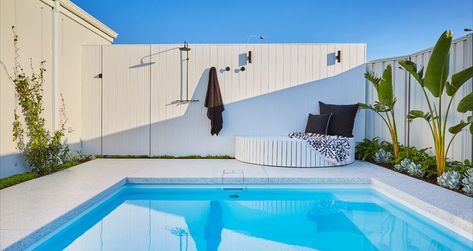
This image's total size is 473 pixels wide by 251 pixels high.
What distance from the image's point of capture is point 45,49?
17.9 feet

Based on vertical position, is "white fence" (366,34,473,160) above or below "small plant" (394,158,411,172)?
above

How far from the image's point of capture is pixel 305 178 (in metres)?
4.65

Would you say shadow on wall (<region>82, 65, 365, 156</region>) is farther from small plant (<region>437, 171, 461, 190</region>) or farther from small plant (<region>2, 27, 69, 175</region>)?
small plant (<region>437, 171, 461, 190</region>)

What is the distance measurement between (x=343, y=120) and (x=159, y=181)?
3.82m

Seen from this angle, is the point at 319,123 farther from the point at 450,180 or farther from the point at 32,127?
the point at 32,127

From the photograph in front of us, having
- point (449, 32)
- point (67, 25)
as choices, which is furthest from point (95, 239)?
point (67, 25)

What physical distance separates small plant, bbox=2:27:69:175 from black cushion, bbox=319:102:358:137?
5194 millimetres

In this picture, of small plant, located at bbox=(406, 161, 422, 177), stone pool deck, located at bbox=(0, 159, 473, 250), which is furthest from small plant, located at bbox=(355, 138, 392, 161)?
small plant, located at bbox=(406, 161, 422, 177)

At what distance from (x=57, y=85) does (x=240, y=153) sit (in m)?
3.86

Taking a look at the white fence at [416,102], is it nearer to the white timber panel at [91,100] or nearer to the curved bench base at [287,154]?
the curved bench base at [287,154]

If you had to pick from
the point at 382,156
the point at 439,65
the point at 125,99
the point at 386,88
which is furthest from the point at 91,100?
the point at 439,65

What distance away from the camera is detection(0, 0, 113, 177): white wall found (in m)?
4.45

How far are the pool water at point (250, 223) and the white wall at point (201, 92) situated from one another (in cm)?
241

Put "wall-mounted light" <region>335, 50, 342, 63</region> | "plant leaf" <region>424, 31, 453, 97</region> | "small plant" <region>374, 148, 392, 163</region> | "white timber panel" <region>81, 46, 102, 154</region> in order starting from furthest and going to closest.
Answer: "white timber panel" <region>81, 46, 102, 154</region>
"wall-mounted light" <region>335, 50, 342, 63</region>
"small plant" <region>374, 148, 392, 163</region>
"plant leaf" <region>424, 31, 453, 97</region>
